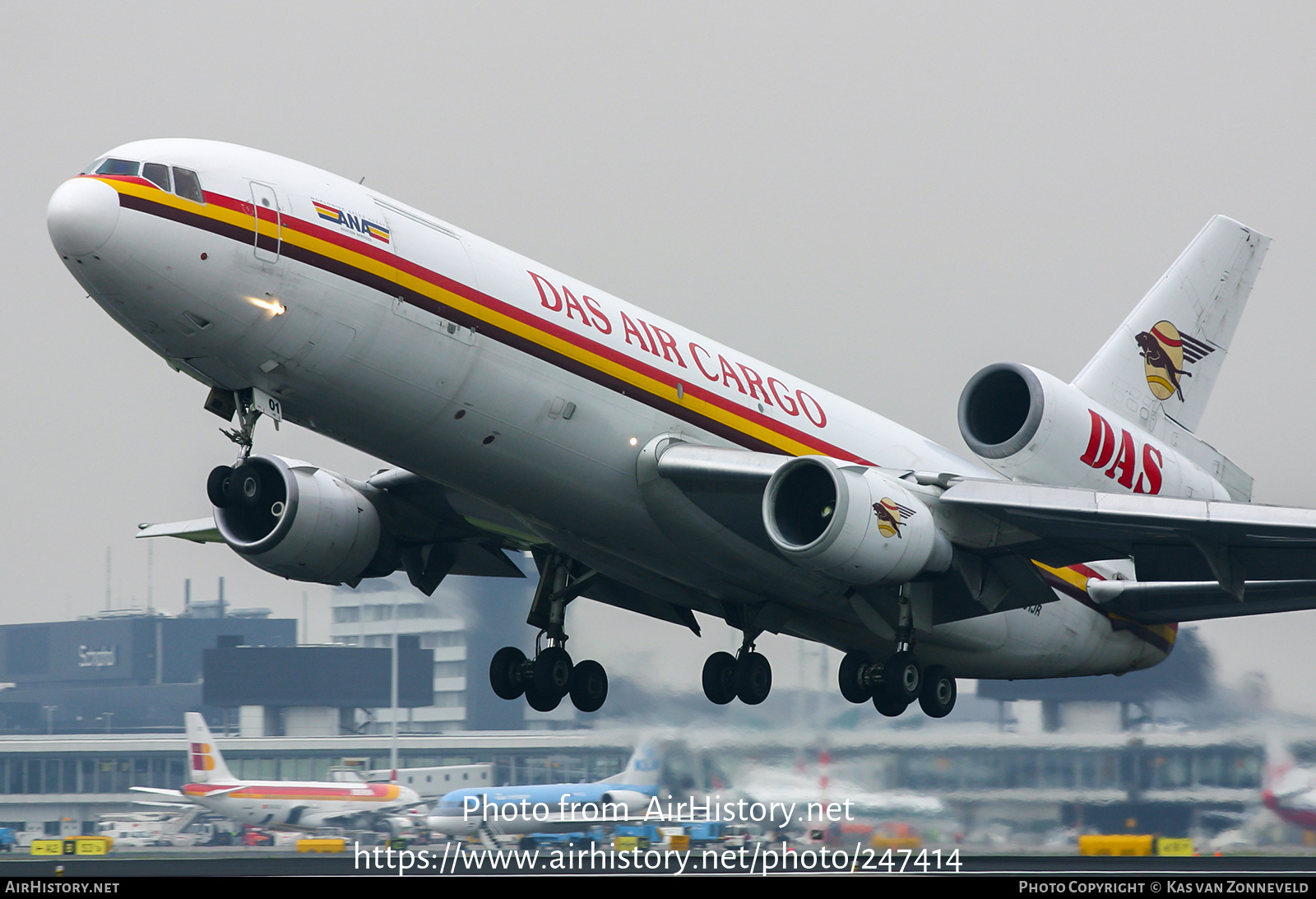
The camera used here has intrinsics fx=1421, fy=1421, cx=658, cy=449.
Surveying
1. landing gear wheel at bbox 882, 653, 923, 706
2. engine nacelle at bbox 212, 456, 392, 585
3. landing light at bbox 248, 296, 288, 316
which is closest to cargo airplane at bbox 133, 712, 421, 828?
engine nacelle at bbox 212, 456, 392, 585

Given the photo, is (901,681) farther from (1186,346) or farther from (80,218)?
(80,218)

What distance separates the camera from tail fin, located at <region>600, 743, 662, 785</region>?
2595 cm

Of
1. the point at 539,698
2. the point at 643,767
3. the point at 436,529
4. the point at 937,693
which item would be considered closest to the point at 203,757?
the point at 643,767

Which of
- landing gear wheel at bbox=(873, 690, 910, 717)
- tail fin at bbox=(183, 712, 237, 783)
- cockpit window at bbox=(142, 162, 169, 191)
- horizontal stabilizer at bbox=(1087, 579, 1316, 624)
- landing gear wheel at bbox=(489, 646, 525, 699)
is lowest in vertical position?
tail fin at bbox=(183, 712, 237, 783)

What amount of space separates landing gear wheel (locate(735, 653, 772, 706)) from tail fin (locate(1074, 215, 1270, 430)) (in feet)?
24.0

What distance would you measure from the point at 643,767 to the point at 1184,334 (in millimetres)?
12554

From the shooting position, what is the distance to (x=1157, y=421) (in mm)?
24688

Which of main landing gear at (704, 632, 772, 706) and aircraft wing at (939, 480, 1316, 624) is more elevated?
aircraft wing at (939, 480, 1316, 624)

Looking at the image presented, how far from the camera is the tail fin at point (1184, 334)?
80.6ft

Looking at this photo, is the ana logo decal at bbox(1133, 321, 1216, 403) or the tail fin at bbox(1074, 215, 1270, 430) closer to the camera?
the tail fin at bbox(1074, 215, 1270, 430)

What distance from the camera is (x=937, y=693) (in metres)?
22.3

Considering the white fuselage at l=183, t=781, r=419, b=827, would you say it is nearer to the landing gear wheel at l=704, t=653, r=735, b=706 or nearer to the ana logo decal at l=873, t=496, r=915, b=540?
the landing gear wheel at l=704, t=653, r=735, b=706

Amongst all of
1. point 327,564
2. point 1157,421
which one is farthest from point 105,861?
point 1157,421

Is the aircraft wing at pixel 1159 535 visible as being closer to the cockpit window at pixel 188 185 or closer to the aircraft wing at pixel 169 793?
the cockpit window at pixel 188 185
